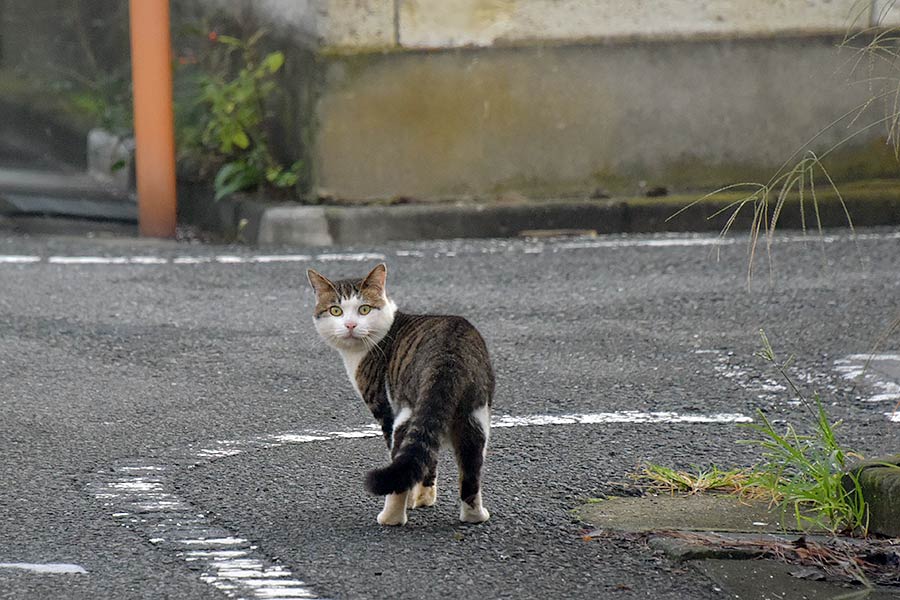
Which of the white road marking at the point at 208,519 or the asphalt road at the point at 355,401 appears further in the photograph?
the asphalt road at the point at 355,401

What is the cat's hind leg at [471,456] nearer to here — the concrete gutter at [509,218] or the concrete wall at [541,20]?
the concrete gutter at [509,218]

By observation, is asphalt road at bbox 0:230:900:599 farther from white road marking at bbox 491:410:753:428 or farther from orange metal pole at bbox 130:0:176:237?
orange metal pole at bbox 130:0:176:237

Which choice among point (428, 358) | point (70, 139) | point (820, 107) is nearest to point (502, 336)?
point (428, 358)

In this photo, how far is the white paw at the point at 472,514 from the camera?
4.30 m

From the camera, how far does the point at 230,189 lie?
32.7 feet

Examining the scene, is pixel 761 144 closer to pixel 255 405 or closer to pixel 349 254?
pixel 349 254

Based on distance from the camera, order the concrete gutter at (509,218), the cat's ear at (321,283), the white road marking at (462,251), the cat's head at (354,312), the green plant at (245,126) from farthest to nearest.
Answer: the green plant at (245,126) → the concrete gutter at (509,218) → the white road marking at (462,251) → the cat's ear at (321,283) → the cat's head at (354,312)

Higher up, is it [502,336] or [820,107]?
[820,107]

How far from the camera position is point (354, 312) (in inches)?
183

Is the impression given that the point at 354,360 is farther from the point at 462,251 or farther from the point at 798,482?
the point at 462,251

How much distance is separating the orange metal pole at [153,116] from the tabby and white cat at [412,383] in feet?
16.7

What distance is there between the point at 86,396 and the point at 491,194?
440cm

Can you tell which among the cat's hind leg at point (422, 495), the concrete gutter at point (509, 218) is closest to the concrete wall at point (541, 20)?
the concrete gutter at point (509, 218)

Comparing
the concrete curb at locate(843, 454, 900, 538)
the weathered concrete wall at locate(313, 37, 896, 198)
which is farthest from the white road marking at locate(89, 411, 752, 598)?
the weathered concrete wall at locate(313, 37, 896, 198)
